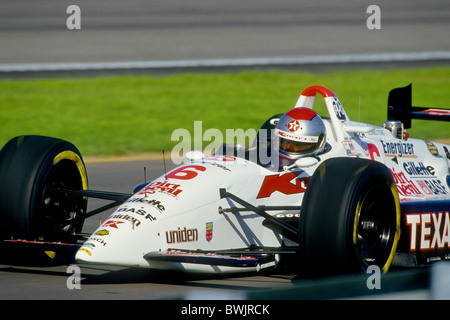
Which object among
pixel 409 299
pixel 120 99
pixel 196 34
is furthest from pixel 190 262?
pixel 196 34

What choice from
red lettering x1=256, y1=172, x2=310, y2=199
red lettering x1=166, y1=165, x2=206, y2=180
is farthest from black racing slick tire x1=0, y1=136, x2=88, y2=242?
red lettering x1=256, y1=172, x2=310, y2=199

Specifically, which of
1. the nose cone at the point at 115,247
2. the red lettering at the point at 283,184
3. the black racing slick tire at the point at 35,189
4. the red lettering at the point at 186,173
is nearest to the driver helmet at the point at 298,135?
the red lettering at the point at 283,184

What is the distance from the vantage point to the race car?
5.58 m

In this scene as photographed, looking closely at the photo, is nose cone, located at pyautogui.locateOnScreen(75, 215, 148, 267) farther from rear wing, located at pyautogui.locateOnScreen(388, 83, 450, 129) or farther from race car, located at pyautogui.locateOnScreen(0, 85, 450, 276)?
rear wing, located at pyautogui.locateOnScreen(388, 83, 450, 129)

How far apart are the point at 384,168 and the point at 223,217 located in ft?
4.13

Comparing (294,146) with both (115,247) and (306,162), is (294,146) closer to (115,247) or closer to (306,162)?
(306,162)

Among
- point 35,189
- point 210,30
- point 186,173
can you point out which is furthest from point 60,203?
point 210,30

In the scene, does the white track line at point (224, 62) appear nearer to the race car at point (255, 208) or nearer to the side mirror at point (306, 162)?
the race car at point (255, 208)

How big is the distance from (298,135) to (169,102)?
9.00m

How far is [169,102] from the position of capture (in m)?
15.5

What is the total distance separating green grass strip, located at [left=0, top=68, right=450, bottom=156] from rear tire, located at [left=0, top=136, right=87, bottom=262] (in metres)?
5.59

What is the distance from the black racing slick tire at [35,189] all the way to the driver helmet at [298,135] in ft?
5.87

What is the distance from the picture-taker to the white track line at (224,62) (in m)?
17.0

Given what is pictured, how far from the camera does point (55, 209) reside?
22.4 feet
